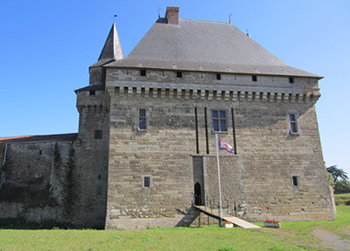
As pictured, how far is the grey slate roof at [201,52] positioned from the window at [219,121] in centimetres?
247

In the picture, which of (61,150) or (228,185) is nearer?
(228,185)

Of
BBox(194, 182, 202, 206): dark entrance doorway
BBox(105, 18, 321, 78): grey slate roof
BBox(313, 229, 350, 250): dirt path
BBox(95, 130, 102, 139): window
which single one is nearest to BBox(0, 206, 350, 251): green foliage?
BBox(313, 229, 350, 250): dirt path

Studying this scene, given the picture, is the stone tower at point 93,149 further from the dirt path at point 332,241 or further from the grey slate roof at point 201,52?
the dirt path at point 332,241

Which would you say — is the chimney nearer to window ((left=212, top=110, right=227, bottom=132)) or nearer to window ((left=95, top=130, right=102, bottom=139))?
window ((left=212, top=110, right=227, bottom=132))

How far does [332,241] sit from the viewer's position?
934 cm

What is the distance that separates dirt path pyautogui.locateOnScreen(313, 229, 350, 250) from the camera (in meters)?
8.59

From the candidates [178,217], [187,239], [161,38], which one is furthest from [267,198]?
[161,38]

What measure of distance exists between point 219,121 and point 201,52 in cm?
479

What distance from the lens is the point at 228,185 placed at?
14820mm

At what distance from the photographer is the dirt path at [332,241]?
8594 mm

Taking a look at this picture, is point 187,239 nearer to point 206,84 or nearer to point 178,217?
point 178,217

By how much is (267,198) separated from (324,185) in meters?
3.50

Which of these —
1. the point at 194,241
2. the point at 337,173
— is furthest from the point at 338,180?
the point at 194,241

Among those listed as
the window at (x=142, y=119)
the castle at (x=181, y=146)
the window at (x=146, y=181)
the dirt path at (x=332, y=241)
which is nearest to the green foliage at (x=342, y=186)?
the castle at (x=181, y=146)
